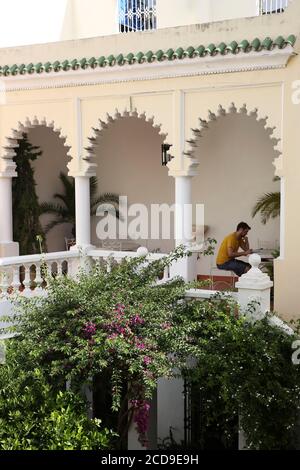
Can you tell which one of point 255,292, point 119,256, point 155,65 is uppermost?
point 155,65

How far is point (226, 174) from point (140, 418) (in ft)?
24.2

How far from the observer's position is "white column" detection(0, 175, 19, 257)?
502 inches

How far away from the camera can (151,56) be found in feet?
34.8

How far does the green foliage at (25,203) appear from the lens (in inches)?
531

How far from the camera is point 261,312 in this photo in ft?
26.0

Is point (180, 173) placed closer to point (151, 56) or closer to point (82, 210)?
point (151, 56)

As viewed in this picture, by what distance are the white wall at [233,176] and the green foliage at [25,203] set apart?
327 centimetres

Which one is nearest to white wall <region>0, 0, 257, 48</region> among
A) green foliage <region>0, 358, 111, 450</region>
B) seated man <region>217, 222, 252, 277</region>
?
seated man <region>217, 222, 252, 277</region>

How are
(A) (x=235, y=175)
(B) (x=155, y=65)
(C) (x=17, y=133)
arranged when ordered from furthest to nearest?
1. (A) (x=235, y=175)
2. (C) (x=17, y=133)
3. (B) (x=155, y=65)

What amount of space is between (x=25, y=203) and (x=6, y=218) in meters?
0.86

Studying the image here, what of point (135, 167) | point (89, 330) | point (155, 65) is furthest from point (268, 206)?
point (89, 330)

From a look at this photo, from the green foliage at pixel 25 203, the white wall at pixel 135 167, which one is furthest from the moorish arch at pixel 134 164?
the green foliage at pixel 25 203
